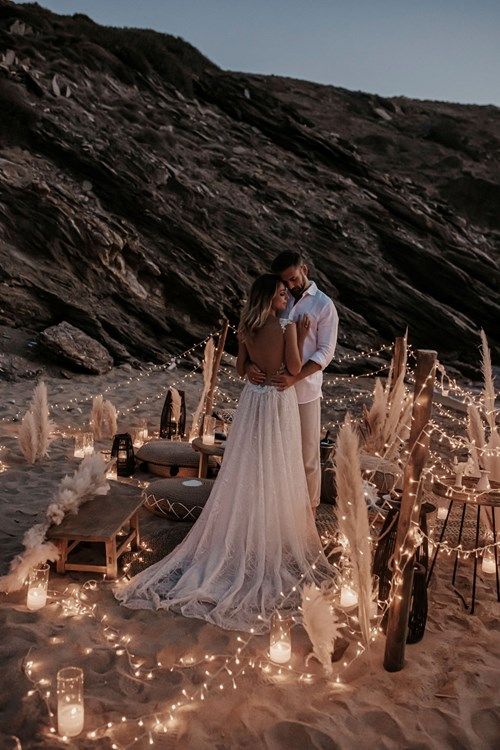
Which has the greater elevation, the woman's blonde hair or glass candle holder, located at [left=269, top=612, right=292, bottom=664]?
the woman's blonde hair

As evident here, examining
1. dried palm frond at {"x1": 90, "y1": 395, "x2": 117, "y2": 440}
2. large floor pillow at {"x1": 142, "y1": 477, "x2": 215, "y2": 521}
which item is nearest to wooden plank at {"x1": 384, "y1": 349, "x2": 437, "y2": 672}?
large floor pillow at {"x1": 142, "y1": 477, "x2": 215, "y2": 521}

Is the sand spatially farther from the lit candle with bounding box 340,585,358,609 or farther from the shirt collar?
the shirt collar

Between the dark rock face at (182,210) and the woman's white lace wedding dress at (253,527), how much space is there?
8237 mm

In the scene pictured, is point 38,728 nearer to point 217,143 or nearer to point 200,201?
point 200,201

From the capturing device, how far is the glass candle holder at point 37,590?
3.33m

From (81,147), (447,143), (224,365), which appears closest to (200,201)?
(81,147)

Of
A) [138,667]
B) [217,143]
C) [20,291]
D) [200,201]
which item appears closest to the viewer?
[138,667]

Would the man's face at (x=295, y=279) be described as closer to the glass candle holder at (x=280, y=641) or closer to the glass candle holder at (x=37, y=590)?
the glass candle holder at (x=280, y=641)

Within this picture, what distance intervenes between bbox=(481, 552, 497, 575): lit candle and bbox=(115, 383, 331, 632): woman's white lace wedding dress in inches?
48.7

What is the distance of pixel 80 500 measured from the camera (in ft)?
13.0

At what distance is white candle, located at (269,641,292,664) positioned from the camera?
2.93 m

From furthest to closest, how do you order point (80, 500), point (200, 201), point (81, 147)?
point (200, 201)
point (81, 147)
point (80, 500)

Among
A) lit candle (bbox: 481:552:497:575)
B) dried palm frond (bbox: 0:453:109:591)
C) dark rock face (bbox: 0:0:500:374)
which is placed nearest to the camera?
dried palm frond (bbox: 0:453:109:591)

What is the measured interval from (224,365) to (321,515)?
8.03 m
